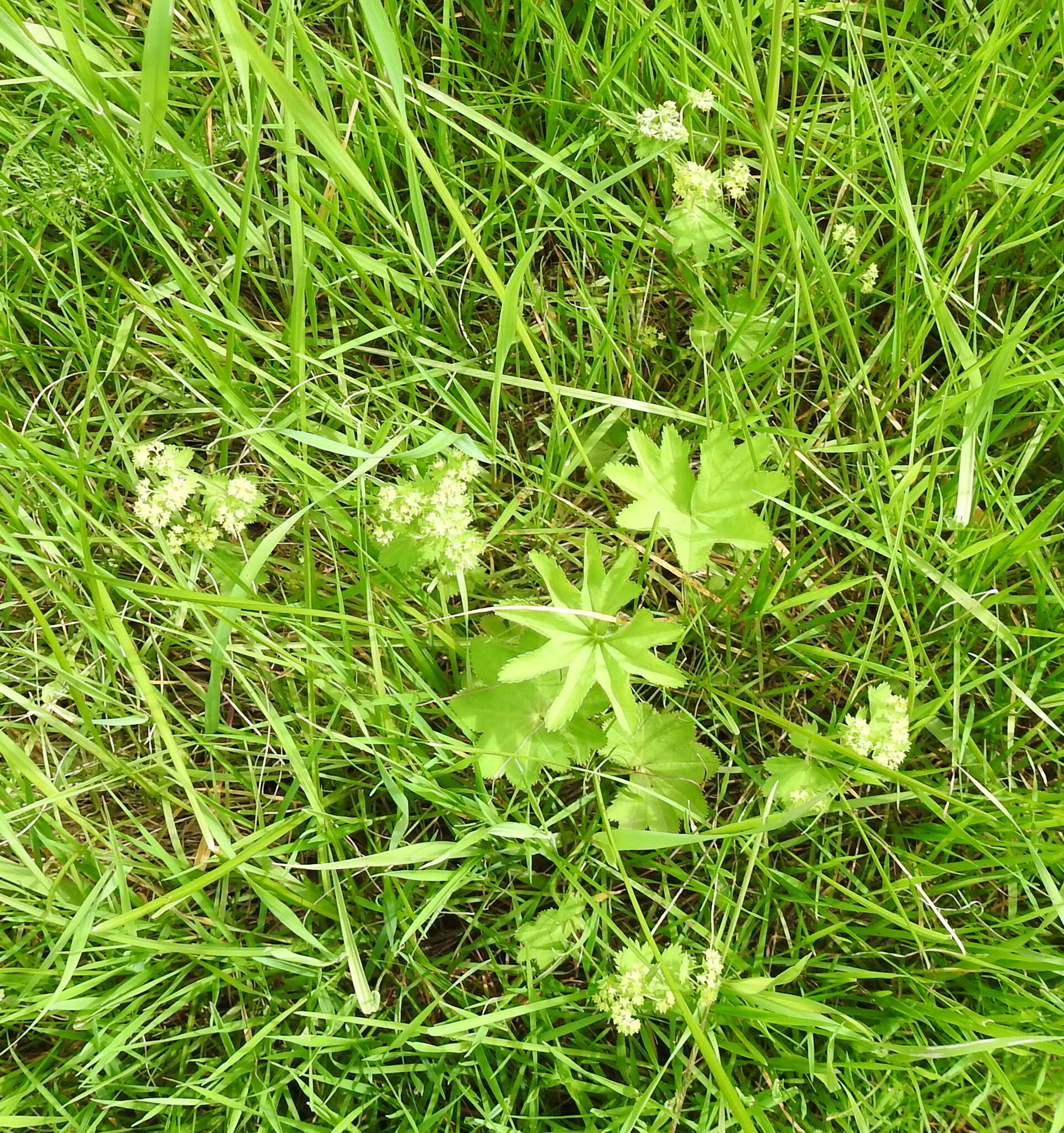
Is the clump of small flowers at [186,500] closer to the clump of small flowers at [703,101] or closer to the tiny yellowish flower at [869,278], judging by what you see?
the clump of small flowers at [703,101]

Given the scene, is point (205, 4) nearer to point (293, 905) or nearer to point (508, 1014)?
point (293, 905)

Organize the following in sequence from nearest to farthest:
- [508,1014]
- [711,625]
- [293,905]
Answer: [508,1014], [293,905], [711,625]

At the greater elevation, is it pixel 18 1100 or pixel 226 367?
pixel 226 367

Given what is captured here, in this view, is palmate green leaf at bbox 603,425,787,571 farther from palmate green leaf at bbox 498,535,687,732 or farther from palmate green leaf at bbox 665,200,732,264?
palmate green leaf at bbox 665,200,732,264

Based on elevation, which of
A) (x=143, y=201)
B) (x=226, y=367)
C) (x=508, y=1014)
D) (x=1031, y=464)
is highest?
(x=143, y=201)

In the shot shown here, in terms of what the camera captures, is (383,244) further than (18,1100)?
Yes

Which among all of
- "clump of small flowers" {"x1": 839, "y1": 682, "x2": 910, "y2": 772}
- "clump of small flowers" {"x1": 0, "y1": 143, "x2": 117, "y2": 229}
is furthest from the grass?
"clump of small flowers" {"x1": 839, "y1": 682, "x2": 910, "y2": 772}

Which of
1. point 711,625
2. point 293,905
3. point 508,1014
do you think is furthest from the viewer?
point 711,625

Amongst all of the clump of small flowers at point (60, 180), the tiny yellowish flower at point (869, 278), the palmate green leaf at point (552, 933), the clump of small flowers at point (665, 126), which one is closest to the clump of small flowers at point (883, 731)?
the palmate green leaf at point (552, 933)

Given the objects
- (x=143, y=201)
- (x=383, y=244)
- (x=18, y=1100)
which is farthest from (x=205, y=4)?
(x=18, y=1100)
